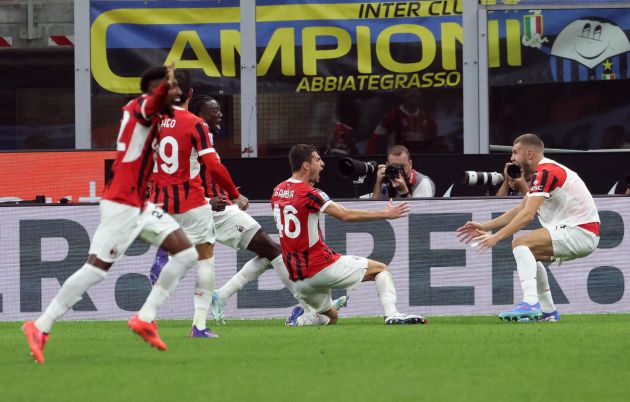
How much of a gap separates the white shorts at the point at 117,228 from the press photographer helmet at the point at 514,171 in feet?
18.3

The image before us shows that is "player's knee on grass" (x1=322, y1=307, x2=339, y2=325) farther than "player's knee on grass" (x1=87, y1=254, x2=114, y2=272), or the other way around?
"player's knee on grass" (x1=322, y1=307, x2=339, y2=325)

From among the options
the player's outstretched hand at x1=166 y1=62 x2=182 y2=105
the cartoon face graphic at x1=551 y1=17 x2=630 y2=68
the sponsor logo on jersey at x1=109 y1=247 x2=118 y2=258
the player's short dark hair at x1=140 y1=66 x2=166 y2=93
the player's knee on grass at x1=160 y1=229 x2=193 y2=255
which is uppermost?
the cartoon face graphic at x1=551 y1=17 x2=630 y2=68

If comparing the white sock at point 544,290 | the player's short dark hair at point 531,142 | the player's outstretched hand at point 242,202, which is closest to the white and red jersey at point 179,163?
the player's outstretched hand at point 242,202

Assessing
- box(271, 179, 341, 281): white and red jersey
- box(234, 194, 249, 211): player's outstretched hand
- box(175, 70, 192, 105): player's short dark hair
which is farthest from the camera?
box(271, 179, 341, 281): white and red jersey

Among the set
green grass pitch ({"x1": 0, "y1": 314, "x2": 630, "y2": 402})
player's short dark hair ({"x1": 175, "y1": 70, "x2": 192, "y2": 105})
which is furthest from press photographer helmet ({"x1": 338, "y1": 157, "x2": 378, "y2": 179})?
player's short dark hair ({"x1": 175, "y1": 70, "x2": 192, "y2": 105})

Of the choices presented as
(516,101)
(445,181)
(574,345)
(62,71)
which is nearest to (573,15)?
(516,101)

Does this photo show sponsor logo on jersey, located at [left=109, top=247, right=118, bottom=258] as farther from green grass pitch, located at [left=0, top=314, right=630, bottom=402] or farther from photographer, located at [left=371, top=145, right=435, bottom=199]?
photographer, located at [left=371, top=145, right=435, bottom=199]

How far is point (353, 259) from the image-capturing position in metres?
12.6

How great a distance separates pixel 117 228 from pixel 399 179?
598 cm

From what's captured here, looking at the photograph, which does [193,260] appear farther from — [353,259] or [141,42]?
[141,42]

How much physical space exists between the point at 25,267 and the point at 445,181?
4510 millimetres

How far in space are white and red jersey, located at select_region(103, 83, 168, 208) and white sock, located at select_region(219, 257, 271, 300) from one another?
4004 mm

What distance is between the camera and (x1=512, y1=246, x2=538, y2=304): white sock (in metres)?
12.5

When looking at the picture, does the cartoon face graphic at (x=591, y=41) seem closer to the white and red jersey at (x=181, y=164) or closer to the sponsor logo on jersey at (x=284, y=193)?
the sponsor logo on jersey at (x=284, y=193)
